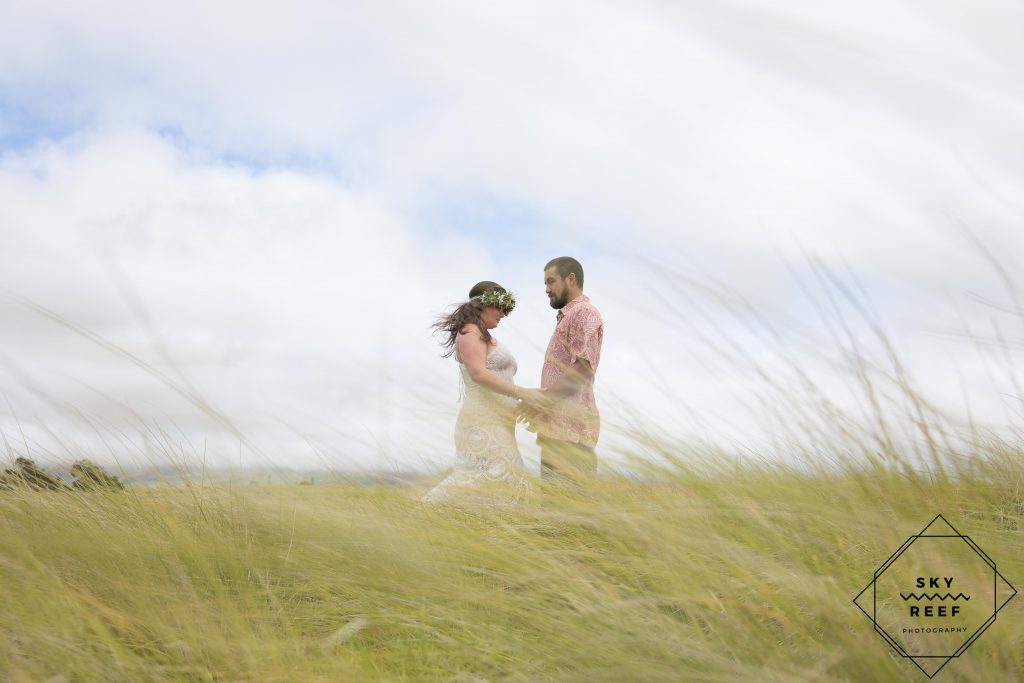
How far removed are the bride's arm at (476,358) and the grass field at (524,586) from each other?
1.77 m

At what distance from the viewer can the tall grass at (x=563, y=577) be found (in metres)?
1.65

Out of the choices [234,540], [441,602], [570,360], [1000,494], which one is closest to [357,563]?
[441,602]

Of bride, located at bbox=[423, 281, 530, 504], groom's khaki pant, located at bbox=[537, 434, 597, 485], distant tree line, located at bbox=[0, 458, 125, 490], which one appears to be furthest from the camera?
bride, located at bbox=[423, 281, 530, 504]

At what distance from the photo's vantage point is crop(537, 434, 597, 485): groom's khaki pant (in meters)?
2.69

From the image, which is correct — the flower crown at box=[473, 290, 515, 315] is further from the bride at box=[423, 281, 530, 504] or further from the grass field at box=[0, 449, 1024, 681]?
the grass field at box=[0, 449, 1024, 681]

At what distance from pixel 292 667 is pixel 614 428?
1.16 metres

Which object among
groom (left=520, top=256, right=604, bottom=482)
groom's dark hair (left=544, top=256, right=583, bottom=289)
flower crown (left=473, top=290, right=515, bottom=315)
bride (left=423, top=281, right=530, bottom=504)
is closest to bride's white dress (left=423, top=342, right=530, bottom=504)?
bride (left=423, top=281, right=530, bottom=504)

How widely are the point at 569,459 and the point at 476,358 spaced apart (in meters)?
2.13

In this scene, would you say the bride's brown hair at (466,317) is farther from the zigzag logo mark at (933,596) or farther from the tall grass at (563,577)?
the zigzag logo mark at (933,596)

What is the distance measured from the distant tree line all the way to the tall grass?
55 centimetres

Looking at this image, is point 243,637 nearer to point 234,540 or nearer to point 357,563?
point 357,563

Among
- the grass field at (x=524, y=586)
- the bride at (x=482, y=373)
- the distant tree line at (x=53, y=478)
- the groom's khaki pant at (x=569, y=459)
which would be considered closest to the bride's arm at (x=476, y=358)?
the bride at (x=482, y=373)

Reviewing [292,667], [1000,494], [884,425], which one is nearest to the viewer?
[292,667]

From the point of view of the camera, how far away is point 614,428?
8.29 ft
